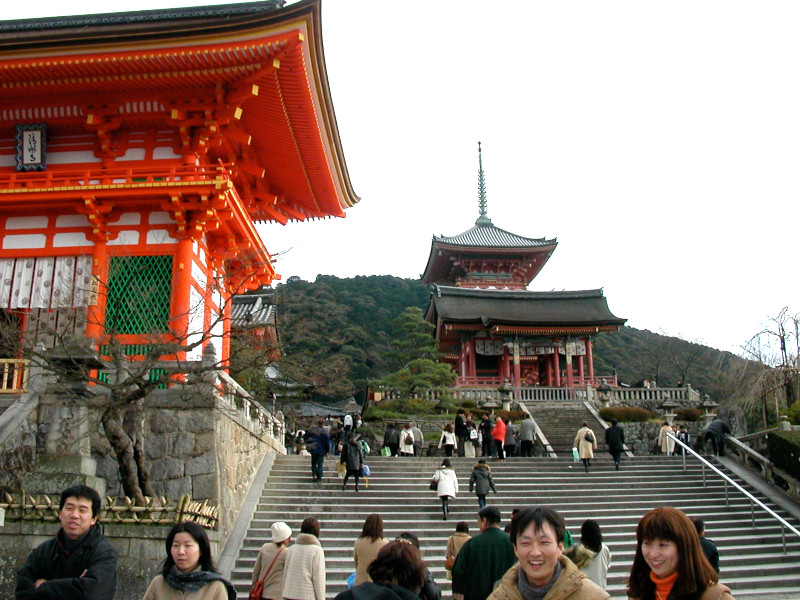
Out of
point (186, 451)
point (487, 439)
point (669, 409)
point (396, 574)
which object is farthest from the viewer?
point (669, 409)

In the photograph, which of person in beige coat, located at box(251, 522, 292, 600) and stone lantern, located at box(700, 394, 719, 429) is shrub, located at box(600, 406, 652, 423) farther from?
person in beige coat, located at box(251, 522, 292, 600)

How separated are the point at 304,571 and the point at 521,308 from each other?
112 ft

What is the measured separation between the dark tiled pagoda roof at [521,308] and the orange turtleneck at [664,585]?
32729mm

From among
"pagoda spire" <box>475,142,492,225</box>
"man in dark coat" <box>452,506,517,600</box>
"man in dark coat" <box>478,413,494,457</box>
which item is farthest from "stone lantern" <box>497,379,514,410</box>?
"pagoda spire" <box>475,142,492,225</box>

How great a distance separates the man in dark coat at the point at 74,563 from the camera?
4.19 m

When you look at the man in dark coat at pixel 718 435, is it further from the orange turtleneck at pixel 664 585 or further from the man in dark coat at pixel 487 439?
the orange turtleneck at pixel 664 585

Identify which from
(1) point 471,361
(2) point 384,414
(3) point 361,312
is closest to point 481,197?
(3) point 361,312

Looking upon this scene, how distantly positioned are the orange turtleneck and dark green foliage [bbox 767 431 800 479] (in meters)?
13.5

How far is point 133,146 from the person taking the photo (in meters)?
16.1

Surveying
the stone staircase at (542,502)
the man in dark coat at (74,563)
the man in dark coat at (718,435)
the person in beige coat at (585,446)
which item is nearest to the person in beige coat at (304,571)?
the man in dark coat at (74,563)

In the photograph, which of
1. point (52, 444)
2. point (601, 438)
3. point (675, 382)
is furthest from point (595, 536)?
point (675, 382)

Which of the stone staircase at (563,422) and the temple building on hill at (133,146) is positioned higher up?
the temple building on hill at (133,146)

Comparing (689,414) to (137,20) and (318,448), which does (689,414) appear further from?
(137,20)

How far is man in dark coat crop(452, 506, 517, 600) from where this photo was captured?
18.9 ft
